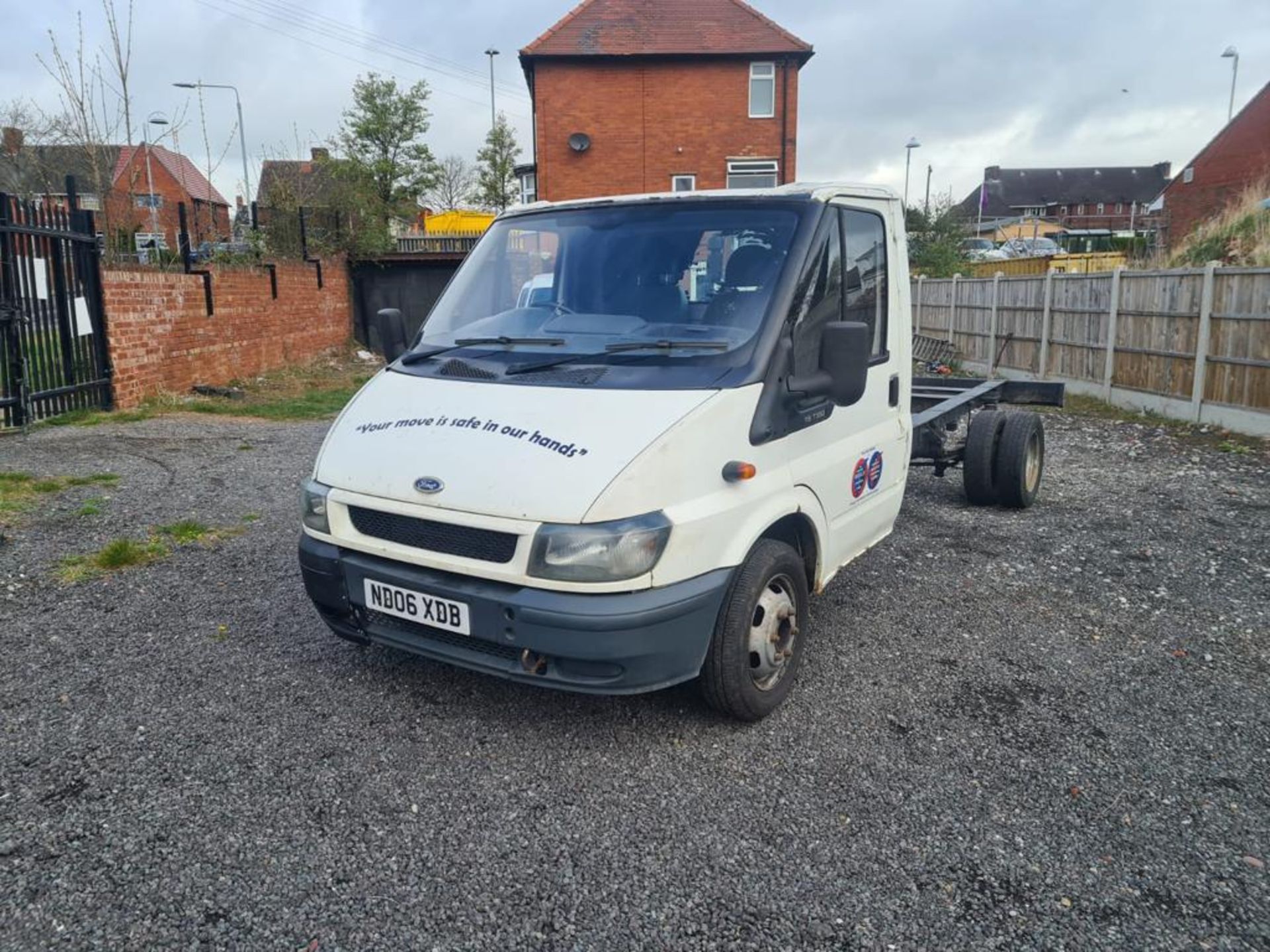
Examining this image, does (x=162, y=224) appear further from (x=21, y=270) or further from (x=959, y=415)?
(x=959, y=415)

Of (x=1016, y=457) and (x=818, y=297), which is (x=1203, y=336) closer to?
(x=1016, y=457)

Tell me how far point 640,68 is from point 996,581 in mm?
27501

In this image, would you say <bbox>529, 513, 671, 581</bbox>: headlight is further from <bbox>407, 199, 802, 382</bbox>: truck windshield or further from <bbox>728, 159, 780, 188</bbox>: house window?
<bbox>728, 159, 780, 188</bbox>: house window

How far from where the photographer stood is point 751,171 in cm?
2959

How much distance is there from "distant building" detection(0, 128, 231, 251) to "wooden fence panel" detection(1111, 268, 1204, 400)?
13.3m

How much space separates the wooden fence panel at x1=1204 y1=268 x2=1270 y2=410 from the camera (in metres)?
10.1

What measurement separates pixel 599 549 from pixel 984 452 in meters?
4.87

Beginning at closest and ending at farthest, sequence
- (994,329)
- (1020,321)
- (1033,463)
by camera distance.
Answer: (1033,463)
(1020,321)
(994,329)

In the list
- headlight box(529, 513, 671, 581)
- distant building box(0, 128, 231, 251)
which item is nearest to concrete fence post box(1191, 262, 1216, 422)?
headlight box(529, 513, 671, 581)

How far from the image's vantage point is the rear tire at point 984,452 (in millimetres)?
6949

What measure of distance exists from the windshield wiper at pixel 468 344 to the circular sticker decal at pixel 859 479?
1.52 metres

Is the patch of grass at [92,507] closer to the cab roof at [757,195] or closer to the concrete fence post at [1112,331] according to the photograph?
the cab roof at [757,195]

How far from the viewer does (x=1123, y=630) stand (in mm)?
4746

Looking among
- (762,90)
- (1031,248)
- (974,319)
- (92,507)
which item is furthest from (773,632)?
(1031,248)
